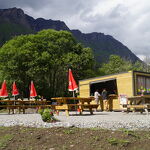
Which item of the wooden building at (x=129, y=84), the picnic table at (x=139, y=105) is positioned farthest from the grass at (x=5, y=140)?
the wooden building at (x=129, y=84)

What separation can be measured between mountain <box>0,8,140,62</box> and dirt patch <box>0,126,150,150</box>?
10736 cm

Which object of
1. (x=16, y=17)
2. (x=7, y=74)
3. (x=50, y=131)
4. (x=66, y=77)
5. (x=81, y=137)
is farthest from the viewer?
(x=16, y=17)

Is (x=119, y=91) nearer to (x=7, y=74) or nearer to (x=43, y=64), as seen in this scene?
(x=43, y=64)

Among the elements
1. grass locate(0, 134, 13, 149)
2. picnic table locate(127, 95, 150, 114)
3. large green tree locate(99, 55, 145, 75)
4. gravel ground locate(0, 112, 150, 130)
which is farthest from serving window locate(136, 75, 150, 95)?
large green tree locate(99, 55, 145, 75)

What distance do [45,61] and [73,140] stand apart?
25.8 metres

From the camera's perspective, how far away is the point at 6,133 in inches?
217

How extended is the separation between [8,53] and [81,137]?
89.0 ft

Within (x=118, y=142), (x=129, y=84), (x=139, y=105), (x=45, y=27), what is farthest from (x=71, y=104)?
(x=45, y=27)

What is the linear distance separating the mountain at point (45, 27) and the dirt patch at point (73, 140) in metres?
107

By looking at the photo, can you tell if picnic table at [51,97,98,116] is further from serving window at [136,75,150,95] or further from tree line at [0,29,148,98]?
tree line at [0,29,148,98]

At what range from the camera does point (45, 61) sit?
30.2 metres

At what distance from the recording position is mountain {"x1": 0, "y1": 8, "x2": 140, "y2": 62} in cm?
12812

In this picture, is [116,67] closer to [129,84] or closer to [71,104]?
[129,84]

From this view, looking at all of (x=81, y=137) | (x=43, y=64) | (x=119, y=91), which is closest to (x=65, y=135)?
(x=81, y=137)
